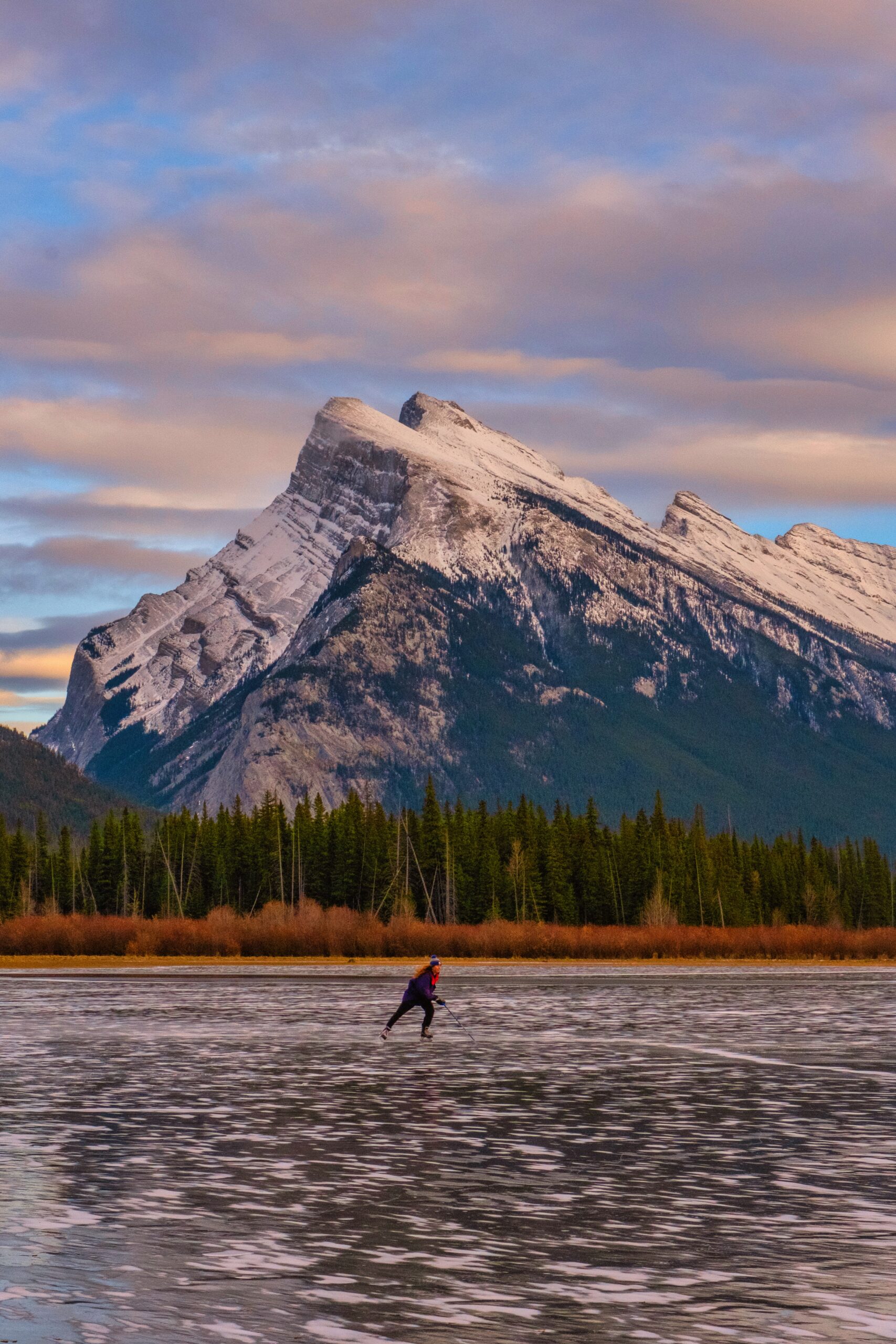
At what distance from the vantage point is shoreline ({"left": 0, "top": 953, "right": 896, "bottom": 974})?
368 feet

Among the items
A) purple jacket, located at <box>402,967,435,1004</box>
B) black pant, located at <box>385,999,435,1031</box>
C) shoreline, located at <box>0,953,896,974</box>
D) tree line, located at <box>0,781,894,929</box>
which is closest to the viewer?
black pant, located at <box>385,999,435,1031</box>

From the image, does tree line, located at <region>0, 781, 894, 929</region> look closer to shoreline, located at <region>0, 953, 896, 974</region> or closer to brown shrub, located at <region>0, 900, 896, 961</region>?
brown shrub, located at <region>0, 900, 896, 961</region>

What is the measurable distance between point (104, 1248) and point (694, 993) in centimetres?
5802

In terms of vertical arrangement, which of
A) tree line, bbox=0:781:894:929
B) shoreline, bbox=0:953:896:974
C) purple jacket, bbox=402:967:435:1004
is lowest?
shoreline, bbox=0:953:896:974

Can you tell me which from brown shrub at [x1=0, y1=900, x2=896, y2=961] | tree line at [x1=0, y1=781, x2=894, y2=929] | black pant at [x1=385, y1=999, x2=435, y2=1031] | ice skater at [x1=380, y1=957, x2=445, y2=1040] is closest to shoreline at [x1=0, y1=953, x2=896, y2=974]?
brown shrub at [x1=0, y1=900, x2=896, y2=961]

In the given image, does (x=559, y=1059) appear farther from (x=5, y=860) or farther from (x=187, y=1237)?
(x=5, y=860)

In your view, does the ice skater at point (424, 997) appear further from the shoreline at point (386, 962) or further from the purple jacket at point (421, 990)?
the shoreline at point (386, 962)

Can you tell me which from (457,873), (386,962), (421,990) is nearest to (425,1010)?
(421,990)

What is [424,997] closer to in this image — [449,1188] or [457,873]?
[449,1188]

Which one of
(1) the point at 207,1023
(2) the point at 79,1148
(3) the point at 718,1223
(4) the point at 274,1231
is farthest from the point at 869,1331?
(1) the point at 207,1023

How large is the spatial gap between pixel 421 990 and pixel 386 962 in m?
68.8

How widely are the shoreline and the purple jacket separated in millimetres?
61550

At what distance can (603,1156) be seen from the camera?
25.4m

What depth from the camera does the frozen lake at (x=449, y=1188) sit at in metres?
15.7
